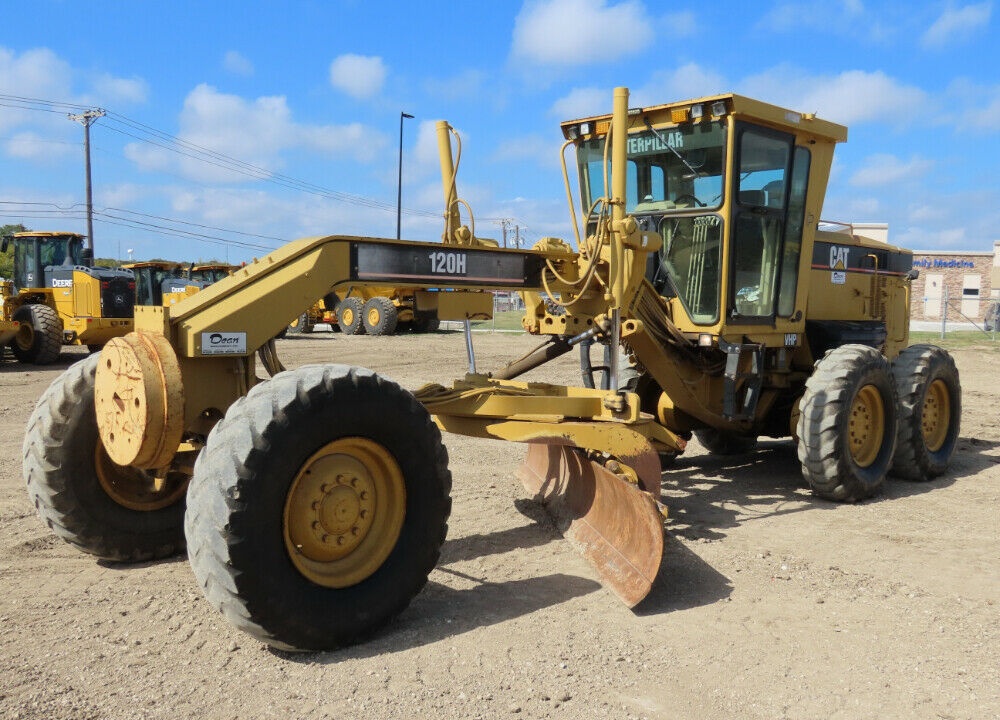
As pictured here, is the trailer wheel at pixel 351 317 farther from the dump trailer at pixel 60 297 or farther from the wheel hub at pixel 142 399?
the wheel hub at pixel 142 399

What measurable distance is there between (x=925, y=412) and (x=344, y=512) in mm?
5905

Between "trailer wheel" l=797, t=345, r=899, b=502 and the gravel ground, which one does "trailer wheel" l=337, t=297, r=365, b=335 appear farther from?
"trailer wheel" l=797, t=345, r=899, b=502

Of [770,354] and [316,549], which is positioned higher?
[770,354]

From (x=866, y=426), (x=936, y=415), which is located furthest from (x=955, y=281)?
(x=866, y=426)

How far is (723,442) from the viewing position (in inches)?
335

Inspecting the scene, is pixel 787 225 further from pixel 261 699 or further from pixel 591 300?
pixel 261 699

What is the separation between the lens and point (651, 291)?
632 centimetres

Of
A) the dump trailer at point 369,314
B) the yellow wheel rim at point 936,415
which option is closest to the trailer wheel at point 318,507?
A: the yellow wheel rim at point 936,415

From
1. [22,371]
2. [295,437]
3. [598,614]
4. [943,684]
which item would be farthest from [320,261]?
[22,371]

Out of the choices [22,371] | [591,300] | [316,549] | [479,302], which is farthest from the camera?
[22,371]

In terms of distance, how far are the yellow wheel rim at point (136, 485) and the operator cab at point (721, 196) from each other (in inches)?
140

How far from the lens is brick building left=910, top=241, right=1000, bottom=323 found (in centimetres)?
4350

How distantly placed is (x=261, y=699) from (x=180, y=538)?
6.14ft

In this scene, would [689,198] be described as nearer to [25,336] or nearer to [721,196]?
[721,196]
